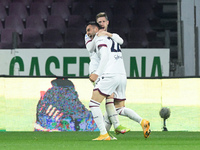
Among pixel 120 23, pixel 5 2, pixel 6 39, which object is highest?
pixel 5 2

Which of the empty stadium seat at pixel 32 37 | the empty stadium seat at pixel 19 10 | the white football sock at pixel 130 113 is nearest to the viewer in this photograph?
the white football sock at pixel 130 113

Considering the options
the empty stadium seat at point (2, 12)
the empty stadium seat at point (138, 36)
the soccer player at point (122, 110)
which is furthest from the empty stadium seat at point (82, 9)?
the soccer player at point (122, 110)

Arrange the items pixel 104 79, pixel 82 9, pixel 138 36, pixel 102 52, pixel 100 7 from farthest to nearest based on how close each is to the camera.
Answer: pixel 82 9, pixel 100 7, pixel 138 36, pixel 104 79, pixel 102 52

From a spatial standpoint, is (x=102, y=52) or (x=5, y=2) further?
(x=5, y=2)

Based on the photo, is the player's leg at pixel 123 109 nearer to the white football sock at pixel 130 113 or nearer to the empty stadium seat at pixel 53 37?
the white football sock at pixel 130 113

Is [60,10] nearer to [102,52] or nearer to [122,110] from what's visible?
[122,110]

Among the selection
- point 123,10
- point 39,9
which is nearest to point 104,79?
point 123,10

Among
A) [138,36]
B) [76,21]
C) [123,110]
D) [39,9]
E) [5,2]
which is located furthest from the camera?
[5,2]

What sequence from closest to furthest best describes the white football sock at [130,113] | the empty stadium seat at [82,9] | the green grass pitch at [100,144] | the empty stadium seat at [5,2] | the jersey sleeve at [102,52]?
the green grass pitch at [100,144]
the jersey sleeve at [102,52]
the white football sock at [130,113]
the empty stadium seat at [82,9]
the empty stadium seat at [5,2]

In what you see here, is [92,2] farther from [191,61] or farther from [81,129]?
[81,129]

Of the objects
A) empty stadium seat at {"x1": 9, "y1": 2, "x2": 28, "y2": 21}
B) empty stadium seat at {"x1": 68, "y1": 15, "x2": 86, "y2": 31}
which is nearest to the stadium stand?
empty stadium seat at {"x1": 9, "y1": 2, "x2": 28, "y2": 21}

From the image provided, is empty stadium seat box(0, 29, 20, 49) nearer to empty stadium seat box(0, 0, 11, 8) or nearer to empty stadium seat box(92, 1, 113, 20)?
empty stadium seat box(0, 0, 11, 8)

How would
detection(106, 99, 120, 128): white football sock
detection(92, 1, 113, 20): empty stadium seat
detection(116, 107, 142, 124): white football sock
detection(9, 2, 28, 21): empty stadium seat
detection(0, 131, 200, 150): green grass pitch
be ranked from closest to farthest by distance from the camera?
1. detection(0, 131, 200, 150): green grass pitch
2. detection(116, 107, 142, 124): white football sock
3. detection(106, 99, 120, 128): white football sock
4. detection(92, 1, 113, 20): empty stadium seat
5. detection(9, 2, 28, 21): empty stadium seat

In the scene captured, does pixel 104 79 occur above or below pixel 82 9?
below
